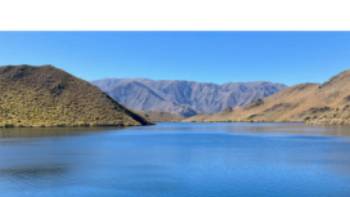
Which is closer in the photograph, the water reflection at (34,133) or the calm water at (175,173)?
the calm water at (175,173)

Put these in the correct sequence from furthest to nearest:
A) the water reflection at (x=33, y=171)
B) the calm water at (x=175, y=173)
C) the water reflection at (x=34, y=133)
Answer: the water reflection at (x=34, y=133) → the water reflection at (x=33, y=171) → the calm water at (x=175, y=173)

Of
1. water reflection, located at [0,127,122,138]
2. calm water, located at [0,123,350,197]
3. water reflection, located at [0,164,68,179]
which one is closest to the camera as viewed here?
calm water, located at [0,123,350,197]

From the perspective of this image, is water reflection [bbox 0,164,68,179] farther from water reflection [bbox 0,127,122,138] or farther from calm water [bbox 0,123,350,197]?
water reflection [bbox 0,127,122,138]

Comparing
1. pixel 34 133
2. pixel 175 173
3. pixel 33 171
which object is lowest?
pixel 175 173

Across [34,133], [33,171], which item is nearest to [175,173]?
[33,171]

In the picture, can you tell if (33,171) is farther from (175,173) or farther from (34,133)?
(34,133)

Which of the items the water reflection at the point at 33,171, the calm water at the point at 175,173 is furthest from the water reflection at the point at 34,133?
the water reflection at the point at 33,171

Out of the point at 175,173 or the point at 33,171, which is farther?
the point at 33,171

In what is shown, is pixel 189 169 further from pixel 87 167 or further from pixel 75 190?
pixel 75 190

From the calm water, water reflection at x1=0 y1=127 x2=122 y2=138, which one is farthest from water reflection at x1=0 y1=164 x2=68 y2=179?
water reflection at x1=0 y1=127 x2=122 y2=138

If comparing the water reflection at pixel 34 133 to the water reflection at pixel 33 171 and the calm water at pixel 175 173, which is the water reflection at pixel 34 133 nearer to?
the calm water at pixel 175 173

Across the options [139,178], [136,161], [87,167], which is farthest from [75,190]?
[136,161]

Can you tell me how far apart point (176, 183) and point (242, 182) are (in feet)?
27.2

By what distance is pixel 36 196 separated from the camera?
43906 mm
